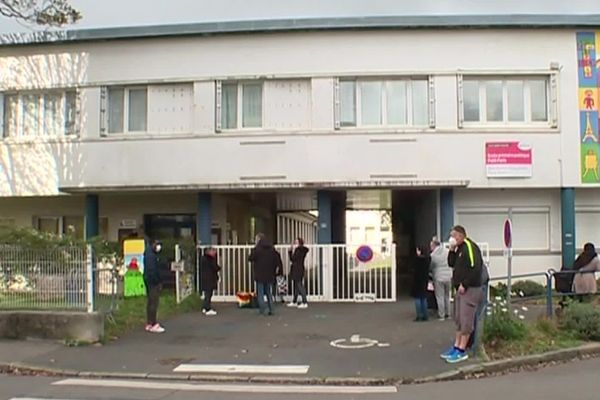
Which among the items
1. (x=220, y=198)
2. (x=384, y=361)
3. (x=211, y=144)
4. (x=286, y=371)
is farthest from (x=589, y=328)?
(x=220, y=198)

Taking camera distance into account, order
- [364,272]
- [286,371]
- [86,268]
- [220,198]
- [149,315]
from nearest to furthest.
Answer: [286,371]
[86,268]
[149,315]
[364,272]
[220,198]

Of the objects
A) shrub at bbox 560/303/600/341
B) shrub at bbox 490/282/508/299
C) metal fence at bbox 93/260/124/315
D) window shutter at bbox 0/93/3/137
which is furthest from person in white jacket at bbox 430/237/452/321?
window shutter at bbox 0/93/3/137

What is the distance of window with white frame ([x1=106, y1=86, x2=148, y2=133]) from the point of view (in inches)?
838

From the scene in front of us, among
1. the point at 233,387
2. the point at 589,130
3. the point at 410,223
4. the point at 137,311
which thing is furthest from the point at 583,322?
the point at 410,223

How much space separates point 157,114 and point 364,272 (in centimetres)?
730

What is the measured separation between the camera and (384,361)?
11305mm

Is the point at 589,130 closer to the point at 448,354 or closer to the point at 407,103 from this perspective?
the point at 407,103

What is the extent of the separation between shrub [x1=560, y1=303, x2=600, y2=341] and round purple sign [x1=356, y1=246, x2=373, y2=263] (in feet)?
22.2

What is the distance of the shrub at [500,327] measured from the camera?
38.5 feet

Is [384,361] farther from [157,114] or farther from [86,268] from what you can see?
[157,114]

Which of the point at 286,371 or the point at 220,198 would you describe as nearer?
the point at 286,371

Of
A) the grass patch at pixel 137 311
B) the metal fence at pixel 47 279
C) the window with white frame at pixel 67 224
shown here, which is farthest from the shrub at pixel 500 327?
the window with white frame at pixel 67 224

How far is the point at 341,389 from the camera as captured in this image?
962 centimetres

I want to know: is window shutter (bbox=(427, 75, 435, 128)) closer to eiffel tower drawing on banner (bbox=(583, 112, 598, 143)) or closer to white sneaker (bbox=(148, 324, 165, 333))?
eiffel tower drawing on banner (bbox=(583, 112, 598, 143))
